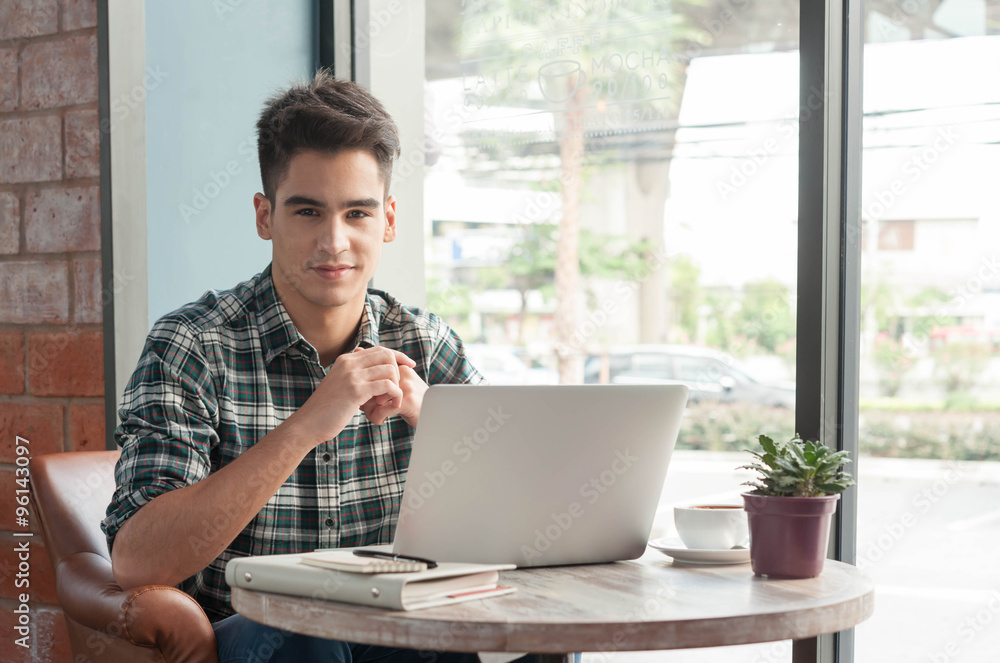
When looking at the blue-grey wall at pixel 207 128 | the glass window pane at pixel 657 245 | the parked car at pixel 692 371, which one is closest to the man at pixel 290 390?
the blue-grey wall at pixel 207 128

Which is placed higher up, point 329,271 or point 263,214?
point 263,214

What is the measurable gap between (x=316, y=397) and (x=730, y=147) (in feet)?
19.7

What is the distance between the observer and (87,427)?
185cm

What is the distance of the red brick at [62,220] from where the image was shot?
1.83 metres

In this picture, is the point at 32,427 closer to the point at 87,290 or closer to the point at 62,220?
the point at 87,290

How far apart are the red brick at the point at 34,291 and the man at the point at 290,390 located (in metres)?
0.59

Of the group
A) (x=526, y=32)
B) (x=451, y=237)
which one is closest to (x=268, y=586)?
(x=526, y=32)

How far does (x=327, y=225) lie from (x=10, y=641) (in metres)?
1.29

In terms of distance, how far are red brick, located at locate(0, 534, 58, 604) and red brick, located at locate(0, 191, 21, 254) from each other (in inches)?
25.1

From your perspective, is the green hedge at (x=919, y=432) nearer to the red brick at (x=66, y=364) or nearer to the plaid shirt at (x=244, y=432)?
the plaid shirt at (x=244, y=432)

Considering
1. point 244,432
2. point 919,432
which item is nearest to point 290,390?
point 244,432

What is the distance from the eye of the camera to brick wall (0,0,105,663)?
1.84 m

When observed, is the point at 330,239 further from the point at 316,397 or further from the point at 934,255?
the point at 934,255

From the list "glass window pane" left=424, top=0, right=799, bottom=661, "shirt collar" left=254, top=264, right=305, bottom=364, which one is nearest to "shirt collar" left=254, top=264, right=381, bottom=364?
"shirt collar" left=254, top=264, right=305, bottom=364
